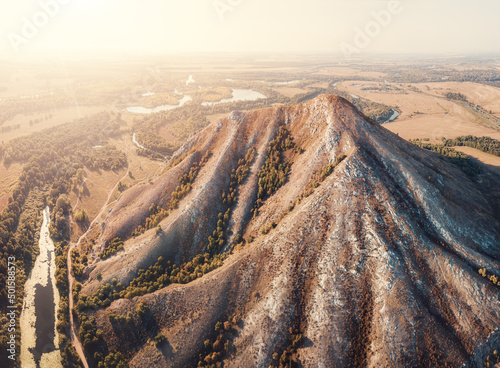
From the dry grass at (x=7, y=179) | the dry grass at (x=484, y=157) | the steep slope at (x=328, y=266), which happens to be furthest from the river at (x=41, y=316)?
the dry grass at (x=484, y=157)

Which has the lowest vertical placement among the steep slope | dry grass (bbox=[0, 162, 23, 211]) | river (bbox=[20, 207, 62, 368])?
river (bbox=[20, 207, 62, 368])

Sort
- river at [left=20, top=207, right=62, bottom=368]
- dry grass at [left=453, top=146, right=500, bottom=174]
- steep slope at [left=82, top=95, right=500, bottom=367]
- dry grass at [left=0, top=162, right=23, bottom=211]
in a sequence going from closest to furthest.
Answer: steep slope at [left=82, top=95, right=500, bottom=367] < river at [left=20, top=207, right=62, bottom=368] < dry grass at [left=0, top=162, right=23, bottom=211] < dry grass at [left=453, top=146, right=500, bottom=174]

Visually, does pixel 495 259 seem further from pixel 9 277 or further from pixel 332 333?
pixel 9 277

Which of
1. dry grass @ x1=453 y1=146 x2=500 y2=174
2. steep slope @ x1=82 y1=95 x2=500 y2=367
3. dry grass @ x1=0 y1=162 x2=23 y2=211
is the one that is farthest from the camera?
dry grass @ x1=453 y1=146 x2=500 y2=174

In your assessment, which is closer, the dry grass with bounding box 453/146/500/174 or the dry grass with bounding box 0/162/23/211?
the dry grass with bounding box 0/162/23/211

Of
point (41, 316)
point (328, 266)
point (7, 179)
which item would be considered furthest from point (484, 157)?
point (7, 179)

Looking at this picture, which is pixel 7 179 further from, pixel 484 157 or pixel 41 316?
pixel 484 157

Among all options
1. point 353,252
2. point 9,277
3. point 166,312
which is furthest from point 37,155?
point 353,252

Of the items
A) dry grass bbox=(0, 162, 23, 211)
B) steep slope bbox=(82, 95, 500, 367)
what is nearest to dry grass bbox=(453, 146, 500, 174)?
steep slope bbox=(82, 95, 500, 367)

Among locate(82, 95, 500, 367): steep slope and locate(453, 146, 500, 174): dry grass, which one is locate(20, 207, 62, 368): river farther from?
locate(453, 146, 500, 174): dry grass

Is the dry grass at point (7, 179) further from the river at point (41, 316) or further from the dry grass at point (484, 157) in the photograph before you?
the dry grass at point (484, 157)
